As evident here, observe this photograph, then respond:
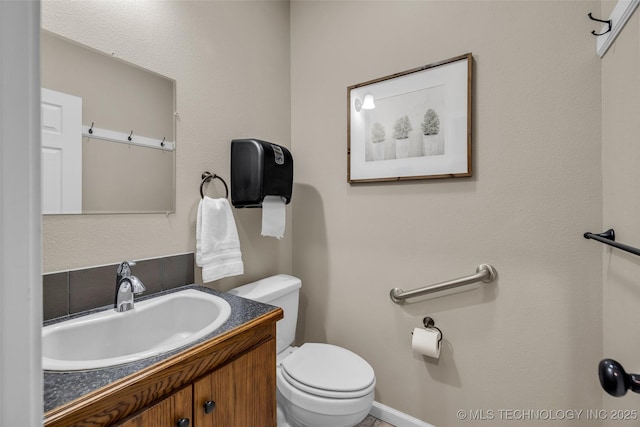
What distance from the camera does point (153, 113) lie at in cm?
121

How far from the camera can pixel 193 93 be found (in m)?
1.34

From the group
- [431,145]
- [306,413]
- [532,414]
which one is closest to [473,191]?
[431,145]

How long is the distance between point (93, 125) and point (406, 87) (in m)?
1.37

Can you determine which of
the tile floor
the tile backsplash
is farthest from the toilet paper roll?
the tile backsplash

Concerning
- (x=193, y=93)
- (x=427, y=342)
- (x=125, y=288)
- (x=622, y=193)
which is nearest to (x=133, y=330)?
(x=125, y=288)

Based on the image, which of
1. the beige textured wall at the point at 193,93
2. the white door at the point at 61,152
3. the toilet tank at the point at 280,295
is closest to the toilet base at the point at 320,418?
the toilet tank at the point at 280,295

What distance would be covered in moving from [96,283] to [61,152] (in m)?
0.46

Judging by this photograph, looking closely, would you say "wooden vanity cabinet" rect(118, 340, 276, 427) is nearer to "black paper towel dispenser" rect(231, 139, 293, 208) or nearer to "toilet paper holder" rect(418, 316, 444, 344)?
"black paper towel dispenser" rect(231, 139, 293, 208)

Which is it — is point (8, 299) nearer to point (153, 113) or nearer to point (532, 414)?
point (153, 113)

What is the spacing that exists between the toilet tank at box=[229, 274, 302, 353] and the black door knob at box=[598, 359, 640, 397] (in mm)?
1180

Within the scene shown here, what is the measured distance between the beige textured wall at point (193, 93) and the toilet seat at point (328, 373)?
0.52 meters

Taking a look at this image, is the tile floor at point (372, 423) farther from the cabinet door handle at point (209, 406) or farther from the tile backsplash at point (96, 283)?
the tile backsplash at point (96, 283)

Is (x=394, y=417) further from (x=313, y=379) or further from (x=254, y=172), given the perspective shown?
(x=254, y=172)

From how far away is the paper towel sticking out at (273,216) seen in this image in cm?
151
